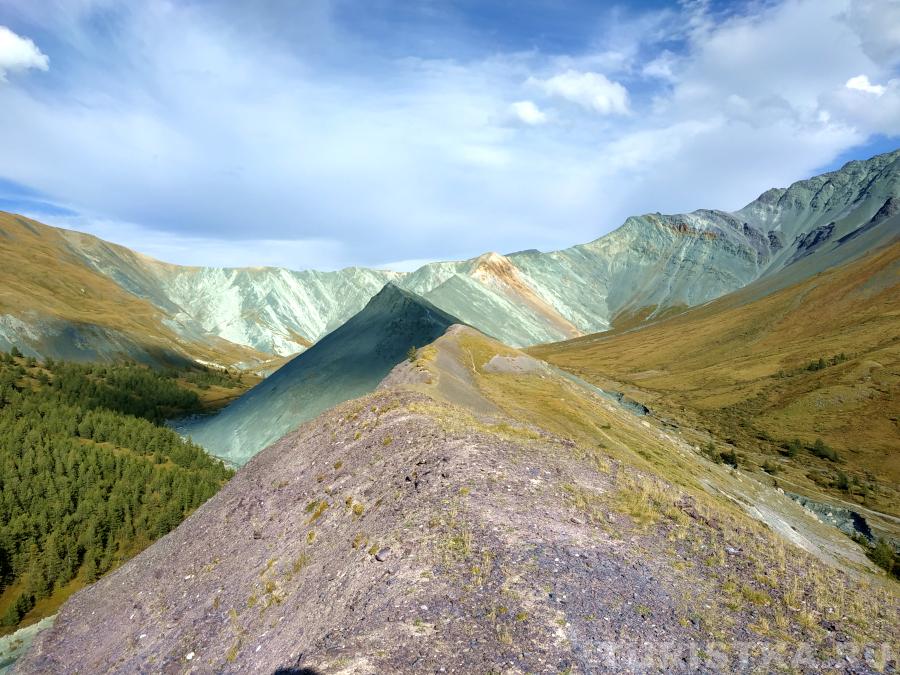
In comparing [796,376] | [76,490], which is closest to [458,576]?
[76,490]

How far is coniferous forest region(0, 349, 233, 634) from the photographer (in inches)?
2667

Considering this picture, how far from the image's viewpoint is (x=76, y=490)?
270ft

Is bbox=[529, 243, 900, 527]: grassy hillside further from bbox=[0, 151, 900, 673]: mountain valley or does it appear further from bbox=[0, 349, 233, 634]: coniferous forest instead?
bbox=[0, 349, 233, 634]: coniferous forest

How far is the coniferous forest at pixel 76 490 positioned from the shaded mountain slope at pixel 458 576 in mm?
49859

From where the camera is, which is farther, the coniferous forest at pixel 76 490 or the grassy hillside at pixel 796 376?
the coniferous forest at pixel 76 490

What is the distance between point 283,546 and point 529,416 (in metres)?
21.8

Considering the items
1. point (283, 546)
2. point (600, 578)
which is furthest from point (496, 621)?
point (283, 546)

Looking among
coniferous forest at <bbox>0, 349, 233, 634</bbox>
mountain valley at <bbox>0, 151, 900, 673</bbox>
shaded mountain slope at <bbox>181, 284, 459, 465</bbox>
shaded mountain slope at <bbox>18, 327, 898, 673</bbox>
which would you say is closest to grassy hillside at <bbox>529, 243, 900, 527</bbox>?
mountain valley at <bbox>0, 151, 900, 673</bbox>

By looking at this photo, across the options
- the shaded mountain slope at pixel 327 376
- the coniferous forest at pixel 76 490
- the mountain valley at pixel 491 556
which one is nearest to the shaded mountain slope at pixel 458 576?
the mountain valley at pixel 491 556

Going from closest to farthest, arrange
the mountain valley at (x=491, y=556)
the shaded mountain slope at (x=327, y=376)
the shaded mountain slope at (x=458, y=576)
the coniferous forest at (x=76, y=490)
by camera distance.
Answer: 1. the shaded mountain slope at (x=458, y=576)
2. the mountain valley at (x=491, y=556)
3. the coniferous forest at (x=76, y=490)
4. the shaded mountain slope at (x=327, y=376)

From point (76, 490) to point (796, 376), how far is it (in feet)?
458

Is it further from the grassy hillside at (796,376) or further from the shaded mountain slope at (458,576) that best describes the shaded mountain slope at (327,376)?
the grassy hillside at (796,376)

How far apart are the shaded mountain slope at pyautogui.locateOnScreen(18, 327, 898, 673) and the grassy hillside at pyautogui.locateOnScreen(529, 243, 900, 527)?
48009 mm

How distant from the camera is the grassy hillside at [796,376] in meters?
67.2
